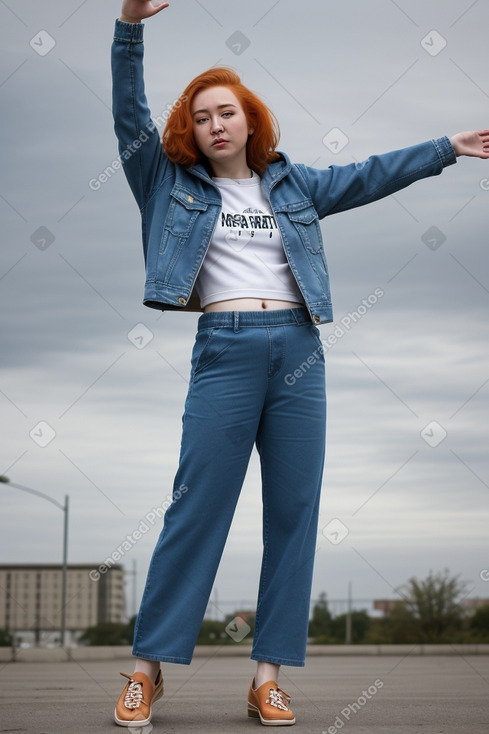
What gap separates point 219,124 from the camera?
12.2 ft

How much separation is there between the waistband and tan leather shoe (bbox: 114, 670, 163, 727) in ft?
4.14

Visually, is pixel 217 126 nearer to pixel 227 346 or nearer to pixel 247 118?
pixel 247 118

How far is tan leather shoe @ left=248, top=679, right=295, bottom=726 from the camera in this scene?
3430 millimetres

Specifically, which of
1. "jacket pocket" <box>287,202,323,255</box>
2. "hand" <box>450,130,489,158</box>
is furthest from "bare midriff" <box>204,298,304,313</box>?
"hand" <box>450,130,489,158</box>

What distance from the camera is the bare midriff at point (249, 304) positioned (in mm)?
3639

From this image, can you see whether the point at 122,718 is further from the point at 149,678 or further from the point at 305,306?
the point at 305,306

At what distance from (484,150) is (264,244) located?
107 cm

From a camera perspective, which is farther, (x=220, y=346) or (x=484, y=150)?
(x=484, y=150)

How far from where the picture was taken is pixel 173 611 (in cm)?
352

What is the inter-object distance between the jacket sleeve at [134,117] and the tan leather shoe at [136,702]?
1.77 meters

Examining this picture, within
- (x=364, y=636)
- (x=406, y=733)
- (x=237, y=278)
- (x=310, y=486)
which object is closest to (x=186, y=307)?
(x=237, y=278)

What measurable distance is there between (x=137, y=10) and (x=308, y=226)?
100 centimetres

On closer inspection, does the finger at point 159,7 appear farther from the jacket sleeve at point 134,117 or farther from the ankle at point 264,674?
the ankle at point 264,674

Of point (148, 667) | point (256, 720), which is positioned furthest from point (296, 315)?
point (256, 720)
